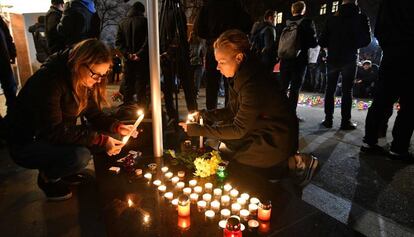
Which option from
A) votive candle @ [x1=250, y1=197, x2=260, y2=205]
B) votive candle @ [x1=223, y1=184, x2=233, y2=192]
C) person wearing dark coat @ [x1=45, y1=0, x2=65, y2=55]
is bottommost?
votive candle @ [x1=250, y1=197, x2=260, y2=205]

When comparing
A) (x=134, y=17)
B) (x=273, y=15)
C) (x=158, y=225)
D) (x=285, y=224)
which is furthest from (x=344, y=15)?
(x=158, y=225)

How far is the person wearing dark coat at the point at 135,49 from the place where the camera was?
4.82 m

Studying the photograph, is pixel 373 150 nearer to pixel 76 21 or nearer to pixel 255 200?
pixel 255 200

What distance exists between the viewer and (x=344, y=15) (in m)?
4.60

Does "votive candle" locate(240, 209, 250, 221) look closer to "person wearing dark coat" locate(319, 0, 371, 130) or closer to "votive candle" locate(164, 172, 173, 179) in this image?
"votive candle" locate(164, 172, 173, 179)

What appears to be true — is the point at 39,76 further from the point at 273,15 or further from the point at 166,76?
the point at 273,15

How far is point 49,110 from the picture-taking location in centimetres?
217

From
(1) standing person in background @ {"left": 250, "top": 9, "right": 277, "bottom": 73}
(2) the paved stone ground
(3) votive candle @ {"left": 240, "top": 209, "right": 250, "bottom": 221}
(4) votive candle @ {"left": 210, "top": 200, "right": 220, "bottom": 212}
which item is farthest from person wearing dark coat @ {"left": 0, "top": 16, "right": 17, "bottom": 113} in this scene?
(1) standing person in background @ {"left": 250, "top": 9, "right": 277, "bottom": 73}

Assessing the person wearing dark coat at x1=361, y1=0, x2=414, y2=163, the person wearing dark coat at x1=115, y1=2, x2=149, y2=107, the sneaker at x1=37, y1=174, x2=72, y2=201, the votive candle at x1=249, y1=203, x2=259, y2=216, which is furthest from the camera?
the person wearing dark coat at x1=115, y1=2, x2=149, y2=107

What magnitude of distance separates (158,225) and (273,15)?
16.2 feet

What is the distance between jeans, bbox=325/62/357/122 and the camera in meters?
4.71

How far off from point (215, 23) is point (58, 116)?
8.65 ft

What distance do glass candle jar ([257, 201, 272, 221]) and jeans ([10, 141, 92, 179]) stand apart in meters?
1.50

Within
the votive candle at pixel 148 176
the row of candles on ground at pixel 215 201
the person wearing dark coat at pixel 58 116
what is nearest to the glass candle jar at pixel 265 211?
the row of candles on ground at pixel 215 201
